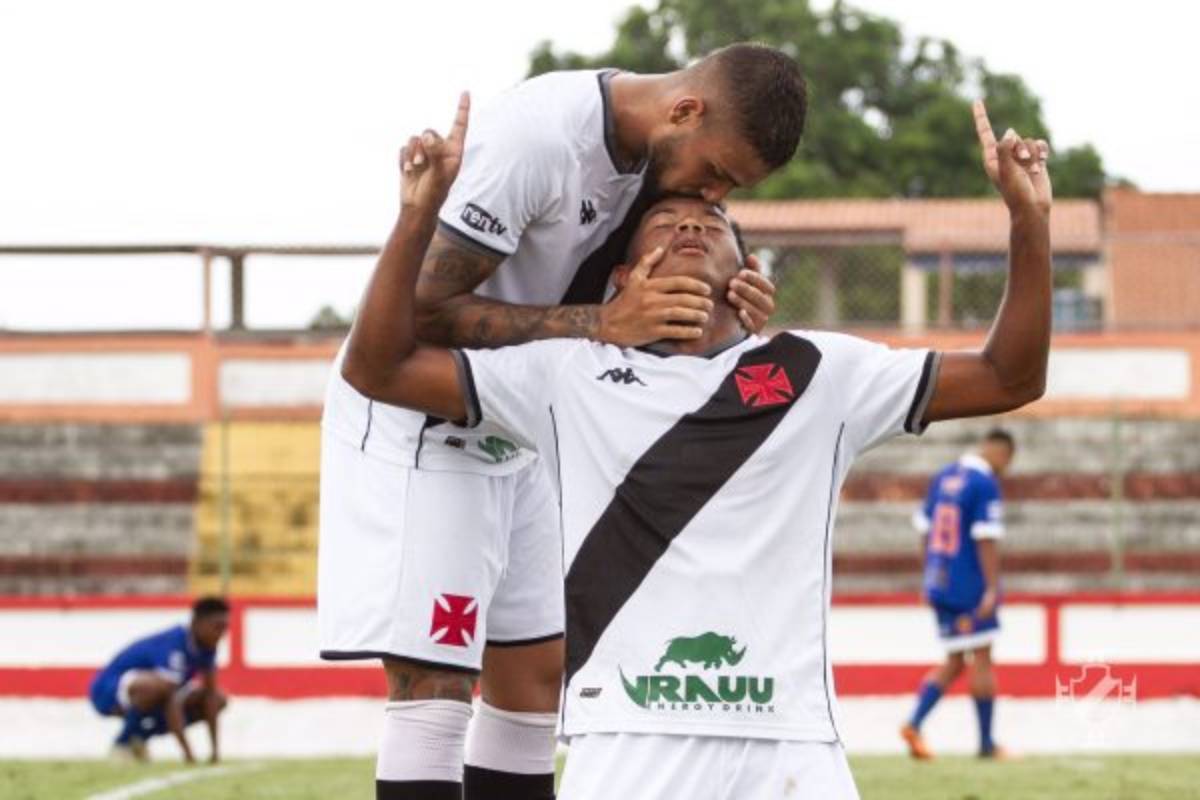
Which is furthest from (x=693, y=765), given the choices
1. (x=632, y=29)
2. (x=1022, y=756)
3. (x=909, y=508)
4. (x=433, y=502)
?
(x=632, y=29)

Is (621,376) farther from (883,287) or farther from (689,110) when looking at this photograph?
(883,287)

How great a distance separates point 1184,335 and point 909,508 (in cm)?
319

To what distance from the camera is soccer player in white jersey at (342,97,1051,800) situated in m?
4.22

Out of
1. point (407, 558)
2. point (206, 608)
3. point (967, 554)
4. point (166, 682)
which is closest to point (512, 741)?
point (407, 558)

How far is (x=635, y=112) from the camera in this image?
16.5 feet

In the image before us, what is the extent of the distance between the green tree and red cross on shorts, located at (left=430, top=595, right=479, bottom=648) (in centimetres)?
4029

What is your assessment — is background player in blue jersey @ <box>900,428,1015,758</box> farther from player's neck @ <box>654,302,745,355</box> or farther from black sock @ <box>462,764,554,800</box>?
player's neck @ <box>654,302,745,355</box>

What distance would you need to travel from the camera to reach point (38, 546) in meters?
24.9

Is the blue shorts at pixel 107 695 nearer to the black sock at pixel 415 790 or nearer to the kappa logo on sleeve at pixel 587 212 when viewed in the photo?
the black sock at pixel 415 790

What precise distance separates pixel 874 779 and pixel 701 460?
667cm

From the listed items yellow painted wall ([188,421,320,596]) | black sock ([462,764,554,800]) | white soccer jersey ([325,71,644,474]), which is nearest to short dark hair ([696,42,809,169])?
white soccer jersey ([325,71,644,474])

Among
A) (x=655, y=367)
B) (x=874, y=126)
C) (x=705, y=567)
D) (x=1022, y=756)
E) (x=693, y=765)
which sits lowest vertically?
(x=1022, y=756)

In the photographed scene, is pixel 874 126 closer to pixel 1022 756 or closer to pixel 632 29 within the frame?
pixel 632 29

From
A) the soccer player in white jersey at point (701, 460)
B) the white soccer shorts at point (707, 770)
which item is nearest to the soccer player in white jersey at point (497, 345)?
the soccer player in white jersey at point (701, 460)
